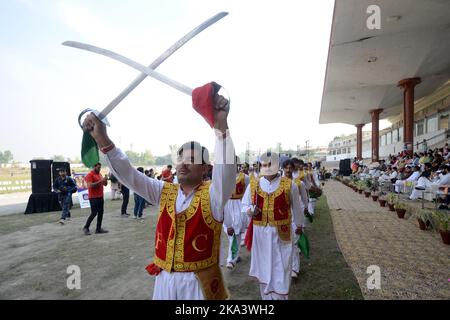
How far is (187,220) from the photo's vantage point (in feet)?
6.48

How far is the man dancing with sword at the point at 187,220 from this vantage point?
185 cm

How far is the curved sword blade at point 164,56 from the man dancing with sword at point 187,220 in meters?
0.15

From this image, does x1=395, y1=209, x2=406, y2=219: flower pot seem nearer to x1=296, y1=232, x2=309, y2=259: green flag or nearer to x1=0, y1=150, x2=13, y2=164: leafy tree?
x1=296, y1=232, x2=309, y2=259: green flag

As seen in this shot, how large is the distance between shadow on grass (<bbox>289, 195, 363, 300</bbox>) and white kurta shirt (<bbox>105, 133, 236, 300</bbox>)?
7.78 ft

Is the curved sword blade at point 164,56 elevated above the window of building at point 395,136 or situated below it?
below

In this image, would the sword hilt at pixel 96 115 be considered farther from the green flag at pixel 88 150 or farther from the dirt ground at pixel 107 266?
the dirt ground at pixel 107 266

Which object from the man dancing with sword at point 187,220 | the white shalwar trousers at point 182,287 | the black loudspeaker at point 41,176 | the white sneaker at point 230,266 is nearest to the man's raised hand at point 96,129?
the man dancing with sword at point 187,220

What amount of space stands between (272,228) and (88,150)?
99.5 inches

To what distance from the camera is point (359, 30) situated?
11.2 metres

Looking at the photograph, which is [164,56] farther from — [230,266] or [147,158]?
[147,158]

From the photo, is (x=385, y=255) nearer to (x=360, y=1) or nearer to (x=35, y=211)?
(x=360, y=1)

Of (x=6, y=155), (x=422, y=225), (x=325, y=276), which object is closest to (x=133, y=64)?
(x=325, y=276)
